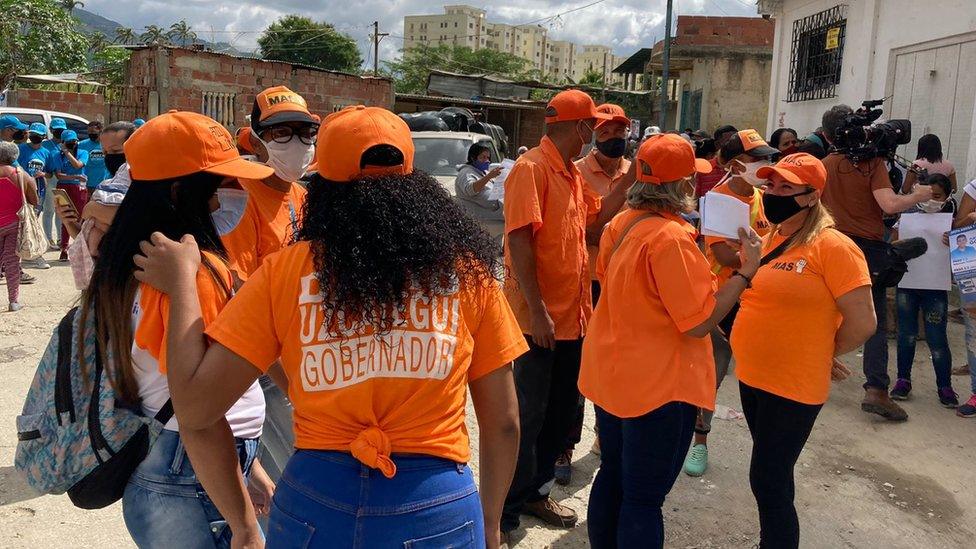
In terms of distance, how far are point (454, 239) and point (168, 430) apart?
2.72 ft

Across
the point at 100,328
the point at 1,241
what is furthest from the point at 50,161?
the point at 100,328

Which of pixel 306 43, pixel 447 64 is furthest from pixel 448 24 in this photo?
pixel 306 43

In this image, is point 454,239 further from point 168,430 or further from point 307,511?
point 168,430

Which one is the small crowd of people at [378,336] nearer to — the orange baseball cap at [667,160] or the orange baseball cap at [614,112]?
the orange baseball cap at [667,160]

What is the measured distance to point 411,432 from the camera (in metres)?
1.55

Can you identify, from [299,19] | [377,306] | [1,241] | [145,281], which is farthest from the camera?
[299,19]

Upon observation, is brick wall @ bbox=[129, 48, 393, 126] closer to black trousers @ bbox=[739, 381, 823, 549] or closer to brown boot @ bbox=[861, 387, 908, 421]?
brown boot @ bbox=[861, 387, 908, 421]

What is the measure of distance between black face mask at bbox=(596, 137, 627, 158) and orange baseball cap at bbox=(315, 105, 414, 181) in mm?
2595

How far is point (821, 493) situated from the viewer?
13.6 feet

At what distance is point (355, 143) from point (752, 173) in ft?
8.78

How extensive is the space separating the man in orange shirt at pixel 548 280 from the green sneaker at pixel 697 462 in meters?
1.01

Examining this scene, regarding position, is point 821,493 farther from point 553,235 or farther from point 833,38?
point 833,38

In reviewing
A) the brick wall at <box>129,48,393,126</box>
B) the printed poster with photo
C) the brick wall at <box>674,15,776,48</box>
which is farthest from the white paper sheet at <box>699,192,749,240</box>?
the brick wall at <box>674,15,776,48</box>

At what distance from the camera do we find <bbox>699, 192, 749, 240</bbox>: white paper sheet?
2832 mm
